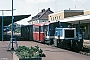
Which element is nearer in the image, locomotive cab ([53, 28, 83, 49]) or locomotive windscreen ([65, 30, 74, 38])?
locomotive cab ([53, 28, 83, 49])

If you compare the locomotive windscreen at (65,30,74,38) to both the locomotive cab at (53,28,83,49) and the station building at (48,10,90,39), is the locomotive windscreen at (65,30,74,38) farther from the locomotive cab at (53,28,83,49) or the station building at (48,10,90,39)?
the station building at (48,10,90,39)

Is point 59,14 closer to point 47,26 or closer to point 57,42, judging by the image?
point 47,26

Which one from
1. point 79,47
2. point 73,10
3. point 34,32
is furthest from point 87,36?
point 79,47

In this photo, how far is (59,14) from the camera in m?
81.8

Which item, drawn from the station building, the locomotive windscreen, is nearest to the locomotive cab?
the locomotive windscreen

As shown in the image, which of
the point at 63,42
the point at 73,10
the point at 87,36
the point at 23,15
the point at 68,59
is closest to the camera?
the point at 68,59

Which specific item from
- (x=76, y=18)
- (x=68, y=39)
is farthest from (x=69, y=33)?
(x=76, y=18)

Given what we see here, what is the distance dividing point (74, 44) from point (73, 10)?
50.3 metres

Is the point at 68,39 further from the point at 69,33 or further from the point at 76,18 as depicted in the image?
the point at 76,18

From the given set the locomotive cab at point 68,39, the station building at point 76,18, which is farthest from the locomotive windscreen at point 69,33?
the station building at point 76,18

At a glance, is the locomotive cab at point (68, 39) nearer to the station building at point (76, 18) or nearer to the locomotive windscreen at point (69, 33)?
the locomotive windscreen at point (69, 33)

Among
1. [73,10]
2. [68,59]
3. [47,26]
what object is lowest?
[68,59]

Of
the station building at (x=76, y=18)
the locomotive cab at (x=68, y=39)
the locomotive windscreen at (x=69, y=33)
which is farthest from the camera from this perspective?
the station building at (x=76, y=18)

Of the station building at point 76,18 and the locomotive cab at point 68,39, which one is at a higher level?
the station building at point 76,18
